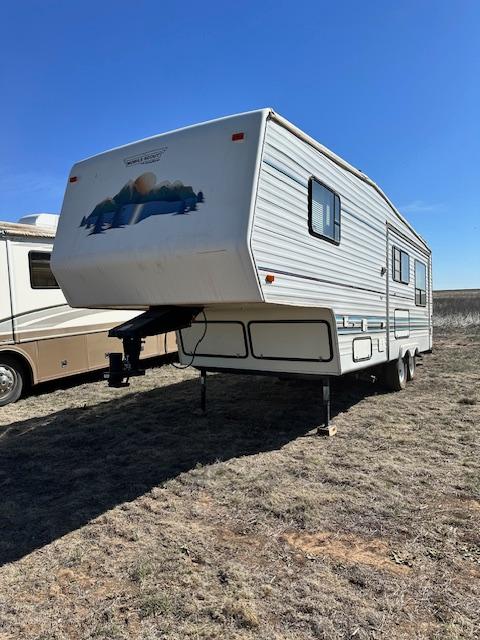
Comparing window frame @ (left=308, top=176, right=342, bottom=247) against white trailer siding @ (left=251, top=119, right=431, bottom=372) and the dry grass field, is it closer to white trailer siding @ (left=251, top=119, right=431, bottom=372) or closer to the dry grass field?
white trailer siding @ (left=251, top=119, right=431, bottom=372)

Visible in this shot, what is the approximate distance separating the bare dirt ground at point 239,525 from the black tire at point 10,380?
98 cm

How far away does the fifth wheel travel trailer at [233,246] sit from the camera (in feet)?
14.0

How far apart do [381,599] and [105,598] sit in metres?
1.56

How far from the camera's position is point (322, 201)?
5.43 m

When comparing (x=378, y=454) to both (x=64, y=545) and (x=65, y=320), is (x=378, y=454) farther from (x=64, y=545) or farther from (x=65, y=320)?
(x=65, y=320)

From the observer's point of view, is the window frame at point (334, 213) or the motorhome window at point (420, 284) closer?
the window frame at point (334, 213)

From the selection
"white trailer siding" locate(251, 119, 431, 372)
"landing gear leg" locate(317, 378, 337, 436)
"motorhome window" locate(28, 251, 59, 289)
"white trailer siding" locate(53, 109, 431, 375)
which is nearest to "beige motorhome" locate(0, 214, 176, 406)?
"motorhome window" locate(28, 251, 59, 289)

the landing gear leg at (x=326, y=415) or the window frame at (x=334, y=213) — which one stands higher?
the window frame at (x=334, y=213)

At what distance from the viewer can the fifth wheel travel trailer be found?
4277mm

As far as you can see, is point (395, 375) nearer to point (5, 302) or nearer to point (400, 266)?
point (400, 266)

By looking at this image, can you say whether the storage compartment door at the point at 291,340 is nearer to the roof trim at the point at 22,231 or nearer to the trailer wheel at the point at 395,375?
the trailer wheel at the point at 395,375

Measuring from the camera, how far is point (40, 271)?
8.45m

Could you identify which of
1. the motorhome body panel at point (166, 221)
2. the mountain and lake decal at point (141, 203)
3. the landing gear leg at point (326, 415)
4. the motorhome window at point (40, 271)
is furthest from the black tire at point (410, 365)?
the motorhome window at point (40, 271)

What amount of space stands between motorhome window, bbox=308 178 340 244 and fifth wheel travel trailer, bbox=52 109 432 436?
12 millimetres
